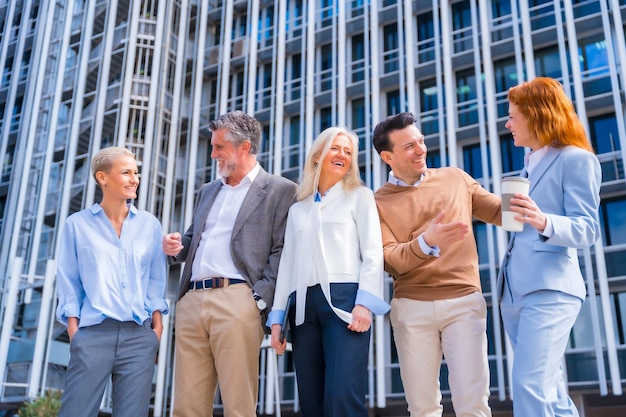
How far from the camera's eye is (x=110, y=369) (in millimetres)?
3891

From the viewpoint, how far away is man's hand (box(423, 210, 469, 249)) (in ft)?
11.3

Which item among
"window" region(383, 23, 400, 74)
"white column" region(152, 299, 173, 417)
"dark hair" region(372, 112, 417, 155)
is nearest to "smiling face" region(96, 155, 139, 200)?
"dark hair" region(372, 112, 417, 155)

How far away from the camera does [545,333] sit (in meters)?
3.09

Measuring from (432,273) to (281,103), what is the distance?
19.9 m

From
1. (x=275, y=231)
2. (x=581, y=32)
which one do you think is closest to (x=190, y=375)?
(x=275, y=231)

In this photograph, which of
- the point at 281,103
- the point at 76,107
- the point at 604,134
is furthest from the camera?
the point at 76,107

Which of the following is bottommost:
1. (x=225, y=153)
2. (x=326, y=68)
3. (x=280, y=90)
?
(x=225, y=153)

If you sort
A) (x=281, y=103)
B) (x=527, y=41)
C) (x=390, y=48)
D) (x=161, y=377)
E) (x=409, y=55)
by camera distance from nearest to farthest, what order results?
(x=527, y=41)
(x=409, y=55)
(x=161, y=377)
(x=390, y=48)
(x=281, y=103)

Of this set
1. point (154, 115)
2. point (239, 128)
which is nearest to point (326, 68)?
point (154, 115)

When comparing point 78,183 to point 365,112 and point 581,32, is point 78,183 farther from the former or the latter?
point 581,32

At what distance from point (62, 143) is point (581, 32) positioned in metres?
18.4

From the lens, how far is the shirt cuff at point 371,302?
3578 millimetres

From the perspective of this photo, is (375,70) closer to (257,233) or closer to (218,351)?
(257,233)

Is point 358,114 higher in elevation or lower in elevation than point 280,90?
lower
